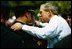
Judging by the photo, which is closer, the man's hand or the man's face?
the man's hand

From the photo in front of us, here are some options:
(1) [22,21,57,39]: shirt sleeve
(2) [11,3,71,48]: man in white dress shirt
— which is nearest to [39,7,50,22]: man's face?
(2) [11,3,71,48]: man in white dress shirt

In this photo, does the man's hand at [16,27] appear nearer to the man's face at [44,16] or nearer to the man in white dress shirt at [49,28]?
the man in white dress shirt at [49,28]

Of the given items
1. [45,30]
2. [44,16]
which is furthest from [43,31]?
[44,16]

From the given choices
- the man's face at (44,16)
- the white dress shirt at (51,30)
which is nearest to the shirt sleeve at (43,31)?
the white dress shirt at (51,30)

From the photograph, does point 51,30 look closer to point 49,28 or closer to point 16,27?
point 49,28

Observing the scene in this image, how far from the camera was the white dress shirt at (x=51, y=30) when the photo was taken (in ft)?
9.38

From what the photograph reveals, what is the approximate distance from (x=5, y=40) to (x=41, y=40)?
1717mm

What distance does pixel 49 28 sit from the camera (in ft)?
9.47

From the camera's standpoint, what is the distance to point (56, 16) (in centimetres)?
304

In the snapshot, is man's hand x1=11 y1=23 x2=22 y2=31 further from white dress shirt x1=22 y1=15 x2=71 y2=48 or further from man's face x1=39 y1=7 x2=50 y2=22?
man's face x1=39 y1=7 x2=50 y2=22

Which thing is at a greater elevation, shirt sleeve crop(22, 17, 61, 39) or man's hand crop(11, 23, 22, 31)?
man's hand crop(11, 23, 22, 31)

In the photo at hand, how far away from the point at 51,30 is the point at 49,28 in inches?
0.9

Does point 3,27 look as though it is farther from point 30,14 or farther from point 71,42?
Result: point 30,14

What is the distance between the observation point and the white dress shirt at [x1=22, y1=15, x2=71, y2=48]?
2859mm
